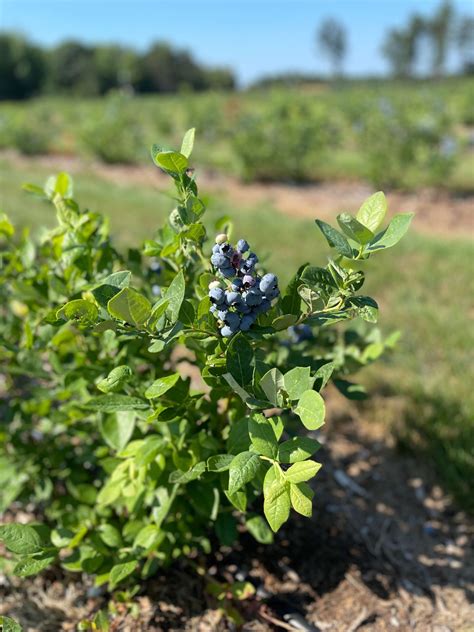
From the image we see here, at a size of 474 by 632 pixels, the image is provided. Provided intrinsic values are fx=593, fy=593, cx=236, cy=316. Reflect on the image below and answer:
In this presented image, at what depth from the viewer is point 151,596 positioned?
1454 mm

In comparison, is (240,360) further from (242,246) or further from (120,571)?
(120,571)

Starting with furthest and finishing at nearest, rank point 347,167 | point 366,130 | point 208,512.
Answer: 1. point 347,167
2. point 366,130
3. point 208,512

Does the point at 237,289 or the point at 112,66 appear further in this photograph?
the point at 112,66

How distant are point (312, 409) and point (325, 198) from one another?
6.63 m

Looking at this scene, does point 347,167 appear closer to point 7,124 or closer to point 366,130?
point 366,130

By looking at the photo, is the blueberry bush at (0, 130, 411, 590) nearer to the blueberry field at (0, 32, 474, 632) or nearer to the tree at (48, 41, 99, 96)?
the blueberry field at (0, 32, 474, 632)

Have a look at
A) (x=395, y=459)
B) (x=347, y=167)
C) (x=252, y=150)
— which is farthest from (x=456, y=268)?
(x=347, y=167)

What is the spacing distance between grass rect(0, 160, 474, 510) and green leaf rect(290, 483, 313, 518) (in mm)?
583

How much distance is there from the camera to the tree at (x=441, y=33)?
49344mm

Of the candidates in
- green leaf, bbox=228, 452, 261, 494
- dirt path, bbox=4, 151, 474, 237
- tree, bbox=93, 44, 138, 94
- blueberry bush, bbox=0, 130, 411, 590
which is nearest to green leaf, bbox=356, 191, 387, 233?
blueberry bush, bbox=0, 130, 411, 590

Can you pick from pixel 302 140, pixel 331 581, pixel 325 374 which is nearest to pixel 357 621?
pixel 331 581

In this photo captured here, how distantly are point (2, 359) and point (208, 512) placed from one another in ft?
2.41

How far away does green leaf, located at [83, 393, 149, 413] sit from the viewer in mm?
1105

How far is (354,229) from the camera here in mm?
908
